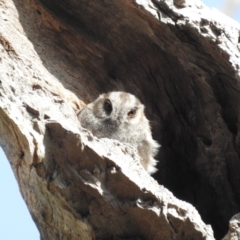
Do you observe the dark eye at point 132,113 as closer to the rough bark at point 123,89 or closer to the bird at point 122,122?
the bird at point 122,122

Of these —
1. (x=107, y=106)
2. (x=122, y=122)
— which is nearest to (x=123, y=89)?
(x=107, y=106)

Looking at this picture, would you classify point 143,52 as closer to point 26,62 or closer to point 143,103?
point 143,103

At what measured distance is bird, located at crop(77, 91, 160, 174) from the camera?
21.0ft

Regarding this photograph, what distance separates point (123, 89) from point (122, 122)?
344 millimetres

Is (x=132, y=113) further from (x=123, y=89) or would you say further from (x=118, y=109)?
(x=123, y=89)

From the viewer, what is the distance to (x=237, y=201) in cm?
588

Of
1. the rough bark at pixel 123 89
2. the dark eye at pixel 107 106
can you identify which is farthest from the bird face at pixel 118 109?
the rough bark at pixel 123 89

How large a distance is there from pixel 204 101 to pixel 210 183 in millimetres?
663

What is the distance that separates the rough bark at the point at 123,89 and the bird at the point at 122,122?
0.42 ft

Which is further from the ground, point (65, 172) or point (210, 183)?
point (210, 183)

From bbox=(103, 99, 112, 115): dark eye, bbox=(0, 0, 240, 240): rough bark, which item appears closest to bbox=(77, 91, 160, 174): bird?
bbox=(103, 99, 112, 115): dark eye

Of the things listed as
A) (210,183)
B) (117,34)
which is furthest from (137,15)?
(210,183)

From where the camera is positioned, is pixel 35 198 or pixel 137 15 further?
pixel 137 15

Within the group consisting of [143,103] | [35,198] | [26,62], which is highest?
[143,103]
